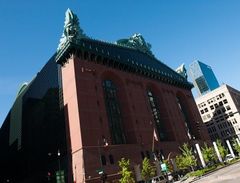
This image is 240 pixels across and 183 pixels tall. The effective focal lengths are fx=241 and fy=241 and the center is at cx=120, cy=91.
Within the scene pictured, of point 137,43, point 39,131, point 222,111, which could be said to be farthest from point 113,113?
point 222,111

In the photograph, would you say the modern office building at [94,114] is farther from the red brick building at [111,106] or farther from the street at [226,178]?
the street at [226,178]

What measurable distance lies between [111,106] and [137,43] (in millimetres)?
32503

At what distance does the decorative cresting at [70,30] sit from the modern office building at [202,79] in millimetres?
147775

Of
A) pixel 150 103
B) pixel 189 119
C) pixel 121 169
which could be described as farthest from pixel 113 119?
pixel 189 119

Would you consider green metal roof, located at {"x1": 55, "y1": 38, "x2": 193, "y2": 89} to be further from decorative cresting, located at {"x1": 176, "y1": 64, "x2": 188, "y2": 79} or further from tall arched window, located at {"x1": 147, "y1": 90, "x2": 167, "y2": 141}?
tall arched window, located at {"x1": 147, "y1": 90, "x2": 167, "y2": 141}

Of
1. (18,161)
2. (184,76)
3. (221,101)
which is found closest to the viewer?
(18,161)

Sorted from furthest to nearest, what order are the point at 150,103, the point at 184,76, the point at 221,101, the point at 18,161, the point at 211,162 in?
1. the point at 221,101
2. the point at 184,76
3. the point at 18,161
4. the point at 150,103
5. the point at 211,162

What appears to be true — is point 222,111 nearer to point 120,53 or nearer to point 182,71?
point 182,71

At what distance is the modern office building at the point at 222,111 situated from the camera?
107 m

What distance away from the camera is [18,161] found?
81.6m

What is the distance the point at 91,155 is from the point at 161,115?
106ft

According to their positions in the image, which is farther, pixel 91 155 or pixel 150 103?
pixel 150 103

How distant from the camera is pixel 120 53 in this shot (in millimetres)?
67188

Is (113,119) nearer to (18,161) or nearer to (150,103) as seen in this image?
(150,103)
